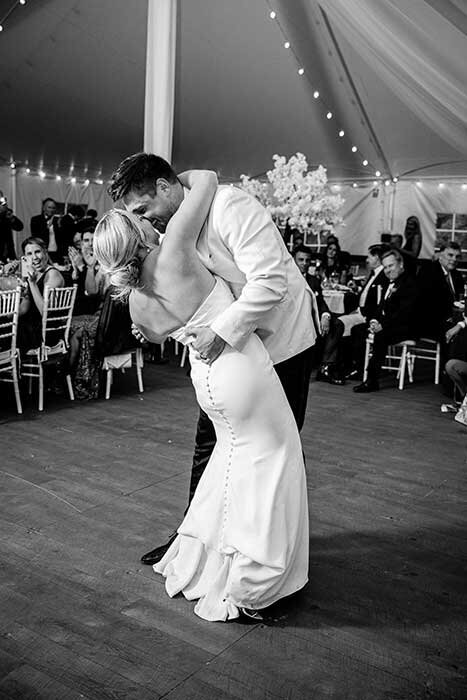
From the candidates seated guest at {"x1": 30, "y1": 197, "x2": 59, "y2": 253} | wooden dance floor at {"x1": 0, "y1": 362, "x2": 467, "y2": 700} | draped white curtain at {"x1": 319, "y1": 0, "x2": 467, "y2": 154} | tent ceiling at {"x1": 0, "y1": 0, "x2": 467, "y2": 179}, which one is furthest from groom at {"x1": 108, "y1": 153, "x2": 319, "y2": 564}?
seated guest at {"x1": 30, "y1": 197, "x2": 59, "y2": 253}

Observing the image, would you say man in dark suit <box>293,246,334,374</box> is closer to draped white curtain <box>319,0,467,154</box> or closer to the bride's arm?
draped white curtain <box>319,0,467,154</box>

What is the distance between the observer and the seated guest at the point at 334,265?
8.54 m

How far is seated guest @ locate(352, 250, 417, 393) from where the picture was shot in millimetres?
6312

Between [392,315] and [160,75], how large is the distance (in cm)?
290

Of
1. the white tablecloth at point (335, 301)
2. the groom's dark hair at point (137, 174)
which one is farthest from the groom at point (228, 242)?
the white tablecloth at point (335, 301)

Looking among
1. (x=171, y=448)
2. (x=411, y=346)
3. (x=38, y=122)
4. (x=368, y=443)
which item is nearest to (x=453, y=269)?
(x=411, y=346)

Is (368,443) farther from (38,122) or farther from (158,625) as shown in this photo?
(38,122)

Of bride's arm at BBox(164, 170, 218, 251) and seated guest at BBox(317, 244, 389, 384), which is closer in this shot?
bride's arm at BBox(164, 170, 218, 251)

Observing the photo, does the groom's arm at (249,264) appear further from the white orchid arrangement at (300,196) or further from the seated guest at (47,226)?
the seated guest at (47,226)

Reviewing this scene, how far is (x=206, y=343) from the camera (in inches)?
84.2

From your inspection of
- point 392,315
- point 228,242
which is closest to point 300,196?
point 392,315

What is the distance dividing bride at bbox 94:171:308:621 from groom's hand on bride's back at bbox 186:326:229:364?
0.03 meters

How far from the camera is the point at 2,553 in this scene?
2705 millimetres

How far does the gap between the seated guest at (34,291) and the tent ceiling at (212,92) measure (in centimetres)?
359
